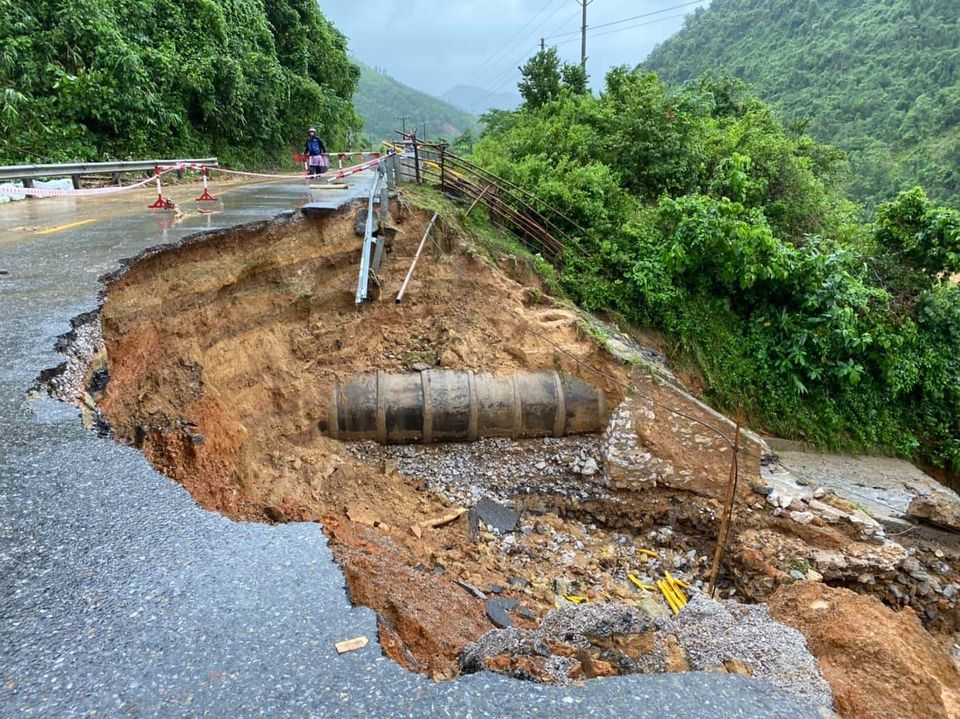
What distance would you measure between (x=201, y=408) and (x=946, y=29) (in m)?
62.4

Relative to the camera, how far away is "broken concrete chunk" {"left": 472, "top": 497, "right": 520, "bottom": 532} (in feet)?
23.4

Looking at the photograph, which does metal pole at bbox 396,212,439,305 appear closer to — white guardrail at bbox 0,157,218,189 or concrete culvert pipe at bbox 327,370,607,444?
concrete culvert pipe at bbox 327,370,607,444

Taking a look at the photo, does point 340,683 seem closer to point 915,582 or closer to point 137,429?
point 137,429

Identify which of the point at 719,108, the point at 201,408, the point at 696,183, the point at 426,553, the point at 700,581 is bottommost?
the point at 700,581

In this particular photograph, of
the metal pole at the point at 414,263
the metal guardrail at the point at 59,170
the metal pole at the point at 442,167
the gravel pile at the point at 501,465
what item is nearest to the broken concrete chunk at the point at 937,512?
the gravel pile at the point at 501,465

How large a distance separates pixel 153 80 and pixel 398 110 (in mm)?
90236

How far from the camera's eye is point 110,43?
44.6 ft

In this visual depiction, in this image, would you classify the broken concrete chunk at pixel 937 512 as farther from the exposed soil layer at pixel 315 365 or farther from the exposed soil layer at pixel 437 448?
the exposed soil layer at pixel 315 365

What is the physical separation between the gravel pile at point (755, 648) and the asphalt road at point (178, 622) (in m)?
0.38

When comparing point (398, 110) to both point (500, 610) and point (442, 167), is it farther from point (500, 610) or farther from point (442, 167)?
point (500, 610)

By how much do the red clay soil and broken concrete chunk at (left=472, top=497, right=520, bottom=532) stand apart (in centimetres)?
294

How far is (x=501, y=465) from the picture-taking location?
7801 mm

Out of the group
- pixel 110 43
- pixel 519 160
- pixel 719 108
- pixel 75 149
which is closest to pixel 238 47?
pixel 110 43

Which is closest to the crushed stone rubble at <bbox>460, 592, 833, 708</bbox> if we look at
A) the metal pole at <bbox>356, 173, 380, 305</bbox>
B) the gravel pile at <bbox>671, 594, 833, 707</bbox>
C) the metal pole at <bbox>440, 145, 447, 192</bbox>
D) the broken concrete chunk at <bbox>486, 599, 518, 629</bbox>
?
A: the gravel pile at <bbox>671, 594, 833, 707</bbox>
